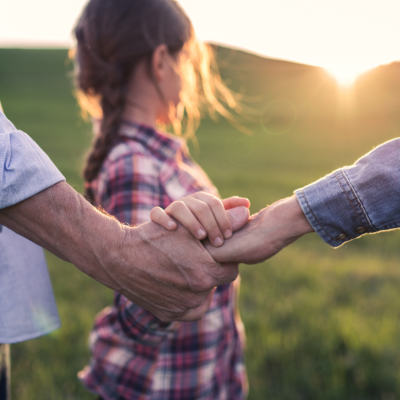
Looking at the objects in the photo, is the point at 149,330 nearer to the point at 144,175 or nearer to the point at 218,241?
the point at 218,241

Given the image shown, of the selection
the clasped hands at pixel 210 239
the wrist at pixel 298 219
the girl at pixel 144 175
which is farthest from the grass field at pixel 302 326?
the wrist at pixel 298 219

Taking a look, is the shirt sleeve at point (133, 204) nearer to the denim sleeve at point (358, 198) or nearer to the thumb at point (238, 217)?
the thumb at point (238, 217)

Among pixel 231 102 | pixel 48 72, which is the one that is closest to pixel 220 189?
pixel 231 102

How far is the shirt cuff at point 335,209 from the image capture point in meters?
1.22

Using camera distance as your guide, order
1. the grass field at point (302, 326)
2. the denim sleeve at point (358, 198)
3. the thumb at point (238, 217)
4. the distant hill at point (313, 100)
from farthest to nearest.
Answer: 1. the distant hill at point (313, 100)
2. the grass field at point (302, 326)
3. the thumb at point (238, 217)
4. the denim sleeve at point (358, 198)

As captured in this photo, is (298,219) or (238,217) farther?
(238,217)

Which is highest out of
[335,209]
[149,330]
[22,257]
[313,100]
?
[335,209]

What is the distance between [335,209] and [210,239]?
461mm

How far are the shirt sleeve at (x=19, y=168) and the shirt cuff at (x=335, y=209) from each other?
2.80 ft

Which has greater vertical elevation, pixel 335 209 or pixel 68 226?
pixel 335 209

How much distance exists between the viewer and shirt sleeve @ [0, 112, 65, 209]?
1.04 metres

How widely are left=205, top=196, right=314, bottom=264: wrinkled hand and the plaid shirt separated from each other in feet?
1.20

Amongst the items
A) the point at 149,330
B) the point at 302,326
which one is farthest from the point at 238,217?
the point at 302,326

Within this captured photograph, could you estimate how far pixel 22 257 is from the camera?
1377mm
